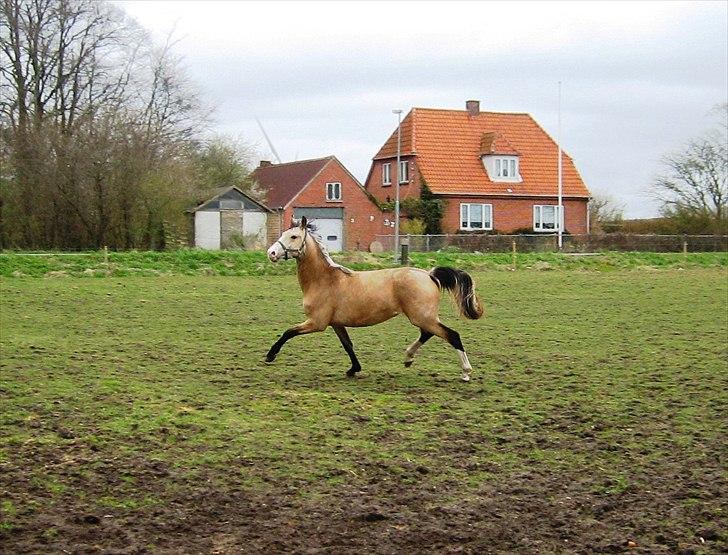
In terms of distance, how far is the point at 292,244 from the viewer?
41.8ft

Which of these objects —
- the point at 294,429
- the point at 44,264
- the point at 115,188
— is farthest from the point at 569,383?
the point at 115,188

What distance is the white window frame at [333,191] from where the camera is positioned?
54312 millimetres

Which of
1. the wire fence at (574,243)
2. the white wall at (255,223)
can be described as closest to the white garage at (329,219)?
the white wall at (255,223)

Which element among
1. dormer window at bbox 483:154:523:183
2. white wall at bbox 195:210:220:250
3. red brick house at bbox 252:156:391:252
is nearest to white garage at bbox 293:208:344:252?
red brick house at bbox 252:156:391:252

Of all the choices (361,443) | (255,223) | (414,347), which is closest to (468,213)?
(255,223)

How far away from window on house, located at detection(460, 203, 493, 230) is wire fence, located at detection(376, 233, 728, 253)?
35.1 feet

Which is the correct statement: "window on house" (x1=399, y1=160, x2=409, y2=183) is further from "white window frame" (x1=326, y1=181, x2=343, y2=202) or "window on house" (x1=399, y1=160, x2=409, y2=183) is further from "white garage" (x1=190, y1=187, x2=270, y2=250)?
"white garage" (x1=190, y1=187, x2=270, y2=250)

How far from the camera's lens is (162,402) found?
34.3ft

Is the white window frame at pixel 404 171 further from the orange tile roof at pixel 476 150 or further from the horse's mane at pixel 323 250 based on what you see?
the horse's mane at pixel 323 250

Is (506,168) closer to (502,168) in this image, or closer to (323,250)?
(502,168)

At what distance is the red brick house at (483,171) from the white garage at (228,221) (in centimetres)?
923

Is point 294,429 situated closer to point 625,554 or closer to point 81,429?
point 81,429

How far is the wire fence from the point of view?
42.0m

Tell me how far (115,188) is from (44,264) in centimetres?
940
